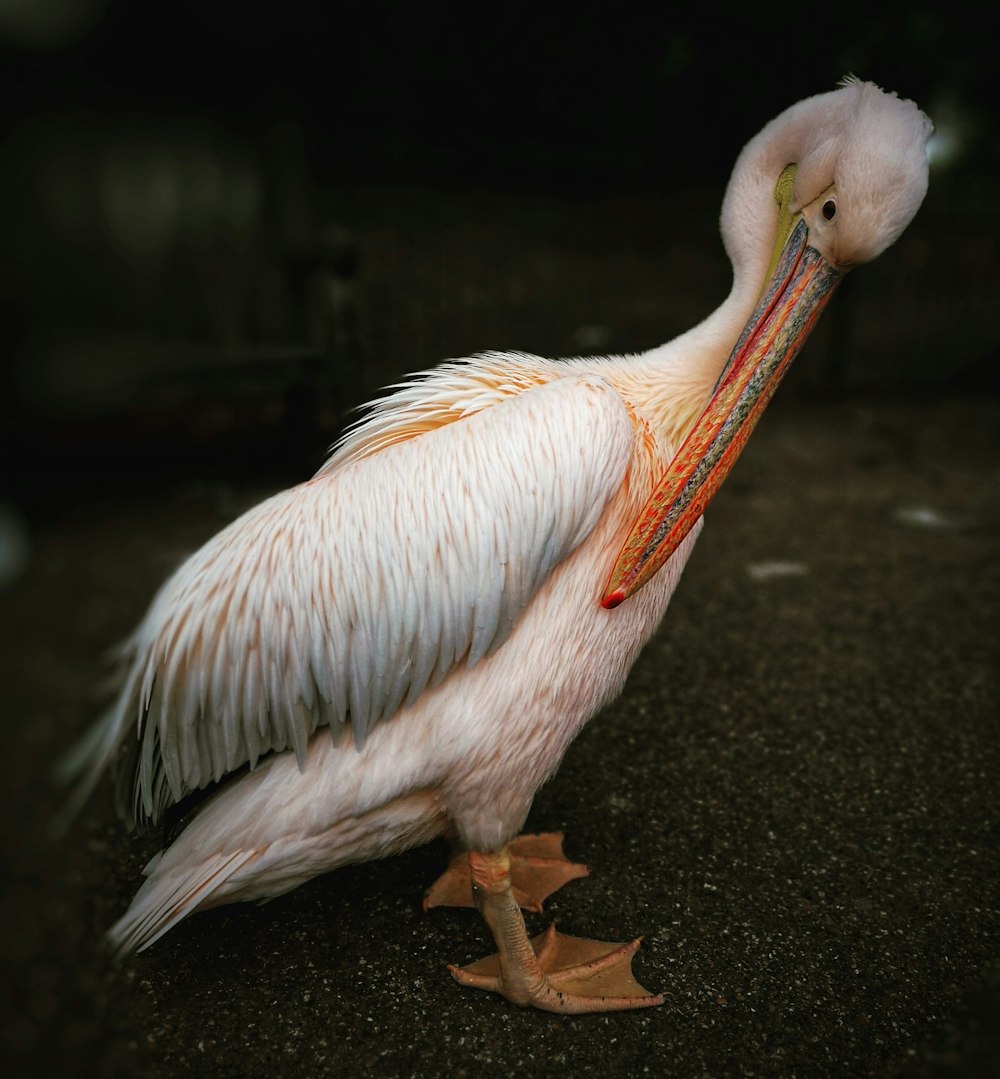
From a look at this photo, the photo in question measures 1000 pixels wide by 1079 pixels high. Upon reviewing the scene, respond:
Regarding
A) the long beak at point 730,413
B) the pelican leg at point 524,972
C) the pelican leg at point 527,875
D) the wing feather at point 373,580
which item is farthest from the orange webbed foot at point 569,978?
the long beak at point 730,413

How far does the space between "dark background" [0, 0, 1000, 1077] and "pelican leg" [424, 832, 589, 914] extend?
48mm

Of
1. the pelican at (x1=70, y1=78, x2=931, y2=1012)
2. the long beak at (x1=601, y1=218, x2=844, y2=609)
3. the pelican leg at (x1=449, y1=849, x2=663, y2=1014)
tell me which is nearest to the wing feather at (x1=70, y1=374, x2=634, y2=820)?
the pelican at (x1=70, y1=78, x2=931, y2=1012)

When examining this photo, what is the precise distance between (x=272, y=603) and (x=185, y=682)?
232 mm

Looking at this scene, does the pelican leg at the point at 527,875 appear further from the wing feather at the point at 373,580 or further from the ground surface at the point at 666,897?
the wing feather at the point at 373,580

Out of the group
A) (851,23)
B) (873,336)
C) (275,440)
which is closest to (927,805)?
(275,440)

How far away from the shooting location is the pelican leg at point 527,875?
183 centimetres

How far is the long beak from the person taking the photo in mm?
1437

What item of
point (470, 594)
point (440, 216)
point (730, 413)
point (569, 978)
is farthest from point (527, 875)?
point (440, 216)

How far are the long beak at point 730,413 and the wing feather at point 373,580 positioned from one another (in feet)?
0.43

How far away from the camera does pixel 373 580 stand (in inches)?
51.9

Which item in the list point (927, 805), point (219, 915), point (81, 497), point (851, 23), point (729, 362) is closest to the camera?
point (81, 497)

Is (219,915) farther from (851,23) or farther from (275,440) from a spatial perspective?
(851,23)

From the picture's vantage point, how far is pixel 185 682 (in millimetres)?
1403

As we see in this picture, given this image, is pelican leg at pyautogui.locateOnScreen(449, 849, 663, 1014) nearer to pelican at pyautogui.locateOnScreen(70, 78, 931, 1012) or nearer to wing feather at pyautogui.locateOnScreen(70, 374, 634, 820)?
pelican at pyautogui.locateOnScreen(70, 78, 931, 1012)
